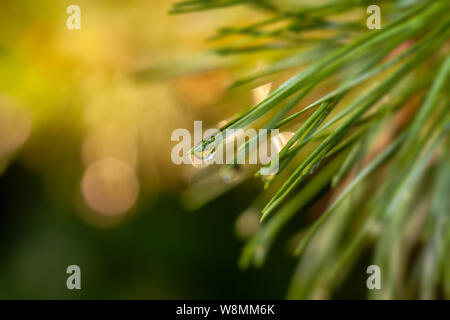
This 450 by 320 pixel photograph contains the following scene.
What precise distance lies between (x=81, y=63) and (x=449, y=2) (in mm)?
337

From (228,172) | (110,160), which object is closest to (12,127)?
(110,160)

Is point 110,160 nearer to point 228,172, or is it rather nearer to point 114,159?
point 114,159

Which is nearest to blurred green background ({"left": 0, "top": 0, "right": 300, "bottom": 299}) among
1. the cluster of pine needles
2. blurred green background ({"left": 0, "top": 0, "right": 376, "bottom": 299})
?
blurred green background ({"left": 0, "top": 0, "right": 376, "bottom": 299})

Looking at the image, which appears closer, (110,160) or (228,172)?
(228,172)

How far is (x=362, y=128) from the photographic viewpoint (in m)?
0.27

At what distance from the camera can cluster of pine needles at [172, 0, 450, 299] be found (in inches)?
8.3

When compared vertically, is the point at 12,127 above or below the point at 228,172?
above

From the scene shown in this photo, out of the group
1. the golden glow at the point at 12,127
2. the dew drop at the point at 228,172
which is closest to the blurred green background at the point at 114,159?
the golden glow at the point at 12,127

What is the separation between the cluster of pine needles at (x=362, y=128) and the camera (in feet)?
0.69

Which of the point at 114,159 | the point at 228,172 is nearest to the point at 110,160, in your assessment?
the point at 114,159

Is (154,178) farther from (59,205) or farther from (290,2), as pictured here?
(290,2)

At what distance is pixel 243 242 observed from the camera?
0.57 meters

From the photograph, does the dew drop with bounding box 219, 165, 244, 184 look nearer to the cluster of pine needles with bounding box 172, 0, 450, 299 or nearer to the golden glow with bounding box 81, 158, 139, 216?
the cluster of pine needles with bounding box 172, 0, 450, 299
